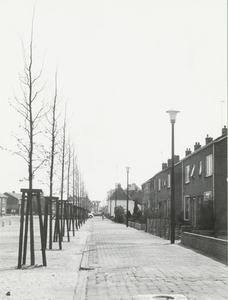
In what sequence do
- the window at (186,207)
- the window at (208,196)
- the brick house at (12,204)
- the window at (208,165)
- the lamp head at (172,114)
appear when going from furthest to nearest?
the brick house at (12,204)
the window at (186,207)
the window at (208,165)
the window at (208,196)
the lamp head at (172,114)

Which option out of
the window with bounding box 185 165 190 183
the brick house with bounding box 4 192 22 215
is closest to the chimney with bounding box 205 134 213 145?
the window with bounding box 185 165 190 183

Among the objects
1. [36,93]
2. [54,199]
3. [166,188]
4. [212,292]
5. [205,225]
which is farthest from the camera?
[166,188]

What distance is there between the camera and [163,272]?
9.68m

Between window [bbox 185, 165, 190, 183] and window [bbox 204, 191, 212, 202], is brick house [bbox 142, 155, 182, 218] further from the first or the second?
window [bbox 204, 191, 212, 202]

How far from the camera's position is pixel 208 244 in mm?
13383

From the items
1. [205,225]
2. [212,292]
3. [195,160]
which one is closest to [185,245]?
[205,225]

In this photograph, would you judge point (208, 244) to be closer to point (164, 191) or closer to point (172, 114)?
point (172, 114)

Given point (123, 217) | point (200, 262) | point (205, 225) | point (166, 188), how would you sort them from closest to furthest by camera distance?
point (200, 262) → point (205, 225) → point (166, 188) → point (123, 217)

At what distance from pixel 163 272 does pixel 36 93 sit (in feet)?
20.1

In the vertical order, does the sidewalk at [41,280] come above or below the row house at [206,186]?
below

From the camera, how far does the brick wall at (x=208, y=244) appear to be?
462 inches

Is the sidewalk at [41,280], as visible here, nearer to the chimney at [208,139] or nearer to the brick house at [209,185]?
the brick house at [209,185]

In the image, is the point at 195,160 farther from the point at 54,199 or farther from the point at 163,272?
the point at 163,272

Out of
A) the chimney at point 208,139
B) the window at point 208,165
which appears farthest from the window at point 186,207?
the window at point 208,165
